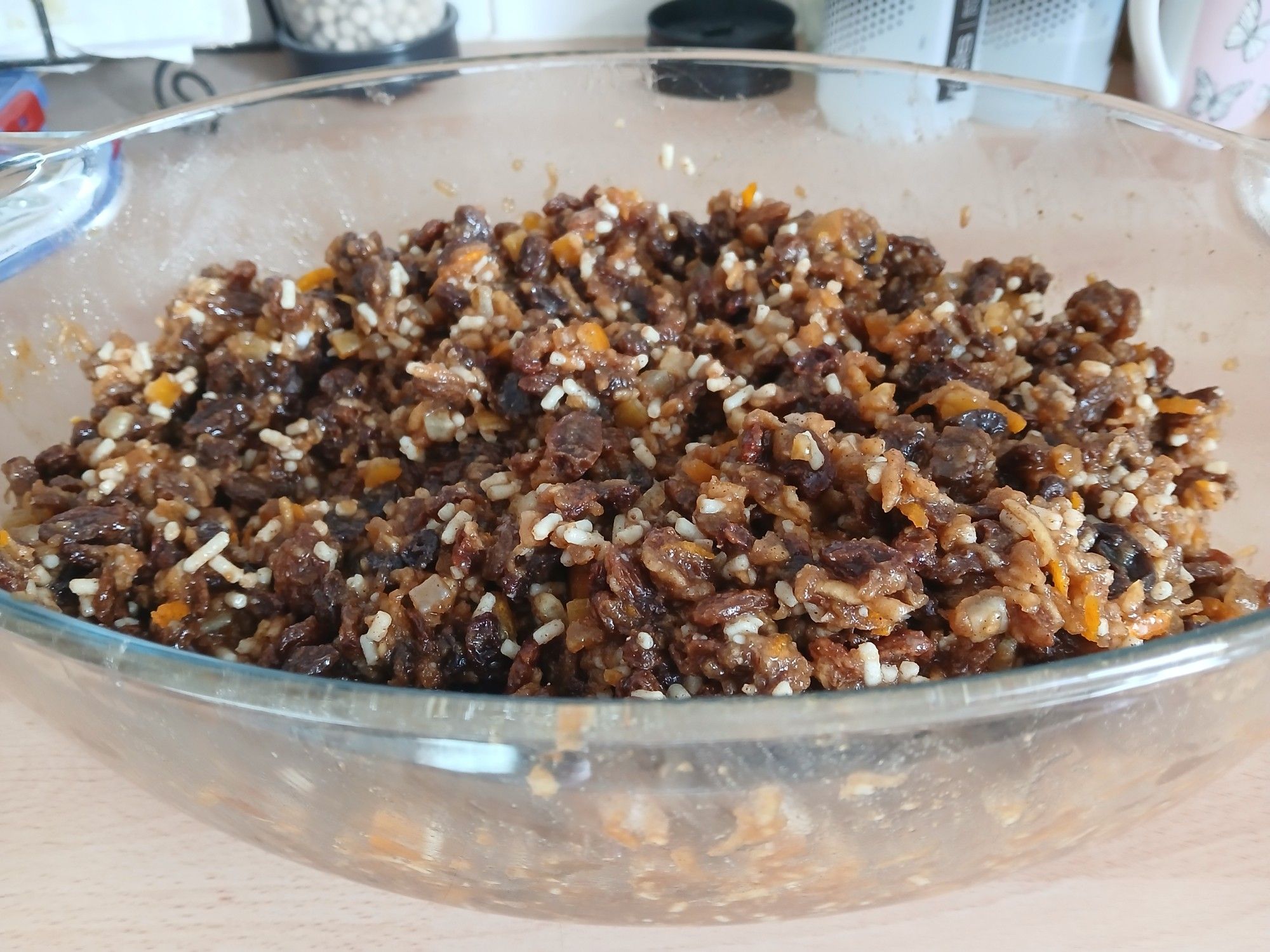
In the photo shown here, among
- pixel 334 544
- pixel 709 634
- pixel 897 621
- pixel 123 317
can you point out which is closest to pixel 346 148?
pixel 123 317

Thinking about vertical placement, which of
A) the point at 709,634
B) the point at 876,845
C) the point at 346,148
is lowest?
the point at 876,845

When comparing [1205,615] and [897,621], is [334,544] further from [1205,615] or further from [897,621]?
[1205,615]

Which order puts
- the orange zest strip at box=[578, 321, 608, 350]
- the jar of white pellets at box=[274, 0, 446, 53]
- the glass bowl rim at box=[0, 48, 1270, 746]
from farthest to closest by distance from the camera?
the jar of white pellets at box=[274, 0, 446, 53] → the orange zest strip at box=[578, 321, 608, 350] → the glass bowl rim at box=[0, 48, 1270, 746]

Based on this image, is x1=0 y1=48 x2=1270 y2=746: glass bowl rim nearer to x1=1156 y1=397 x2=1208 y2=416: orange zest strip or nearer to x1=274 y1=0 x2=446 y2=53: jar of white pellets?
x1=1156 y1=397 x2=1208 y2=416: orange zest strip

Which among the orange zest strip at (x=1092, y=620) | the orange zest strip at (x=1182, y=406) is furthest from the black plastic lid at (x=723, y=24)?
the orange zest strip at (x=1092, y=620)

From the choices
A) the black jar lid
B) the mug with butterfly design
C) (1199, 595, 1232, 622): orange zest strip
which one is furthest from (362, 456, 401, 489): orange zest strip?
the mug with butterfly design

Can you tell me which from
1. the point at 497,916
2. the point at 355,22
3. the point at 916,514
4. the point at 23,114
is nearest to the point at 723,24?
the point at 355,22
